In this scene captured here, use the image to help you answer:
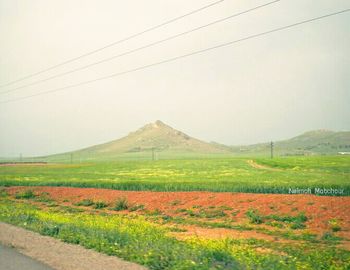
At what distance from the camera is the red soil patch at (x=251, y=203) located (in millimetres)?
22906

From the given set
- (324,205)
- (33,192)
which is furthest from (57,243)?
(33,192)

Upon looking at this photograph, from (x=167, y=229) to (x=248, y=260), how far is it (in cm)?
1034

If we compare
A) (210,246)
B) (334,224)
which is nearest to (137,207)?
(334,224)

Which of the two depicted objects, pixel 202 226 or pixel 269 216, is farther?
pixel 269 216

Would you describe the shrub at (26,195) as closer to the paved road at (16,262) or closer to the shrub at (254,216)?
the shrub at (254,216)

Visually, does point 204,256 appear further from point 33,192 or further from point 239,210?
point 33,192

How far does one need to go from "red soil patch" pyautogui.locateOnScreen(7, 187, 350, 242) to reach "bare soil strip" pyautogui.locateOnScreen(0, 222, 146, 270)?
30.8ft

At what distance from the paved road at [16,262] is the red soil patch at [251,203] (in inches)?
442

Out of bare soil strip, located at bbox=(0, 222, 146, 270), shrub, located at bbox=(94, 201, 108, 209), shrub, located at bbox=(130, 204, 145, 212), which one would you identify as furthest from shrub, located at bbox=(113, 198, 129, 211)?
bare soil strip, located at bbox=(0, 222, 146, 270)

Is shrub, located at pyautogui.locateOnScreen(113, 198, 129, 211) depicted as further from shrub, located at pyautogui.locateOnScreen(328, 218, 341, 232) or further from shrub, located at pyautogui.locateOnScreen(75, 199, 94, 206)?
shrub, located at pyautogui.locateOnScreen(328, 218, 341, 232)

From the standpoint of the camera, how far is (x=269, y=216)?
24.7 meters

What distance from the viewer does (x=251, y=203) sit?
27.8 metres

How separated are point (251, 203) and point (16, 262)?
1921 cm

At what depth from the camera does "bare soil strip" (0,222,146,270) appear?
1081 cm
